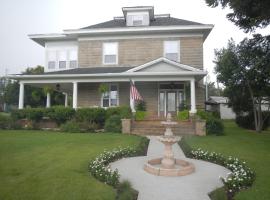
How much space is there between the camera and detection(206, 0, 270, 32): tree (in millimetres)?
12203

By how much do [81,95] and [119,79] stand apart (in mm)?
4625

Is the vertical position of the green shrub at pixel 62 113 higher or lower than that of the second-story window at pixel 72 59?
lower

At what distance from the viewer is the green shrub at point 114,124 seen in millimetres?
16641

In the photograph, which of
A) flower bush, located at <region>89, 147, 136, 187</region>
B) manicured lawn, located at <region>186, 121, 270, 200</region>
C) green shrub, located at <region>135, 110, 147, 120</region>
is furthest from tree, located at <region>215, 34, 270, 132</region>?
flower bush, located at <region>89, 147, 136, 187</region>

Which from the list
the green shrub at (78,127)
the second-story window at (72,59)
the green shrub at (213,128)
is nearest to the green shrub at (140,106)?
the green shrub at (78,127)

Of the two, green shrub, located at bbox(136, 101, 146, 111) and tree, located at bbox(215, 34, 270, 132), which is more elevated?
tree, located at bbox(215, 34, 270, 132)

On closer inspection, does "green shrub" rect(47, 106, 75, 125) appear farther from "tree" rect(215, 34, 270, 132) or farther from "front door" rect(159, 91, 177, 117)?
"tree" rect(215, 34, 270, 132)

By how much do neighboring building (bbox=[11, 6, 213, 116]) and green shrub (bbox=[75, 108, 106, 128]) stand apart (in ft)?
8.21

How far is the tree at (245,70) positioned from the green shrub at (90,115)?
33.1 feet

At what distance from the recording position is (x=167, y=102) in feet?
69.4

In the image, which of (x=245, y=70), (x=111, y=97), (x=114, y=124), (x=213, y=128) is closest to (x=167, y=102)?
(x=111, y=97)

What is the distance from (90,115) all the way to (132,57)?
6809mm

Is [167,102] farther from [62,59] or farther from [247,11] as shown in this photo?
[62,59]

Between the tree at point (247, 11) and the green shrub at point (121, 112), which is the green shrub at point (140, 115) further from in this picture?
the tree at point (247, 11)
